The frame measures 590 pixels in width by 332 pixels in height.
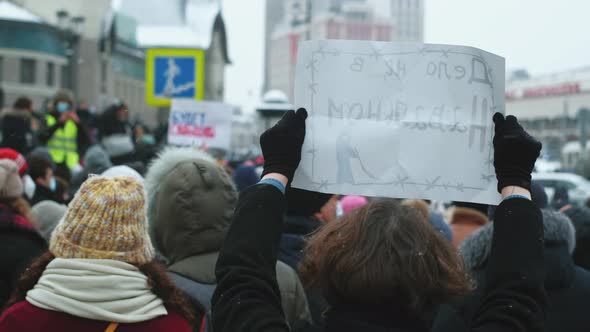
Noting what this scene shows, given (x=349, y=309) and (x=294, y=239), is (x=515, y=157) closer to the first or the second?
(x=349, y=309)

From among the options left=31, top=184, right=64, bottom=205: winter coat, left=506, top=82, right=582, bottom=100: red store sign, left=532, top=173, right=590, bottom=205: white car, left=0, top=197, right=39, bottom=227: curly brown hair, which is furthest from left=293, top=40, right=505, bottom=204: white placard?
left=506, top=82, right=582, bottom=100: red store sign

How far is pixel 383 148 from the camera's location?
2.18m

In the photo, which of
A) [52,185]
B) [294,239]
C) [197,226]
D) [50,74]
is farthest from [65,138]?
[50,74]

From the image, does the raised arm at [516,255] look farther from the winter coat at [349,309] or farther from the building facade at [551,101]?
the building facade at [551,101]

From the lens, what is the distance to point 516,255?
188 cm

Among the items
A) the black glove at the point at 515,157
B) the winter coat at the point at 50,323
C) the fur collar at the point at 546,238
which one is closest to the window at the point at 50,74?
the fur collar at the point at 546,238

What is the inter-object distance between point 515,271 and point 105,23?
58.6m

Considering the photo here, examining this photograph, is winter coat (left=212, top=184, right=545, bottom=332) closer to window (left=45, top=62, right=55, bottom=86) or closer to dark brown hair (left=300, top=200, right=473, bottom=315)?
dark brown hair (left=300, top=200, right=473, bottom=315)

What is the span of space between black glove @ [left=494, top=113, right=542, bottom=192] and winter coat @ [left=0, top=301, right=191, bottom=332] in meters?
1.18

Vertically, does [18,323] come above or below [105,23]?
below

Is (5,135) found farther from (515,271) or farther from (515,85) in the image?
(515,85)

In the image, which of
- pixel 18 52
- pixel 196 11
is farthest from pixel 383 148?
pixel 196 11

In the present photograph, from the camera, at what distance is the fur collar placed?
3.18 m

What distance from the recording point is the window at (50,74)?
47.9 m
